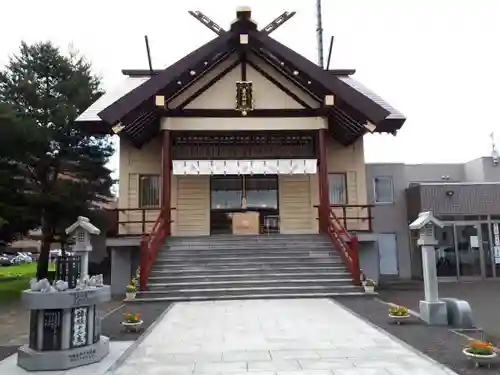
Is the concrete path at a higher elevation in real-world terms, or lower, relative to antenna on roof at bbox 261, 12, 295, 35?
lower

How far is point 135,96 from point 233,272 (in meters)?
5.74

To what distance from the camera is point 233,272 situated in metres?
11.6

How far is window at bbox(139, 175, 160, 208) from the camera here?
15.5m

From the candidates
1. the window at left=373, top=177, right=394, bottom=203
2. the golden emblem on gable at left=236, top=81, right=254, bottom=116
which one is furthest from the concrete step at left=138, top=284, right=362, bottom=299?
the window at left=373, top=177, right=394, bottom=203

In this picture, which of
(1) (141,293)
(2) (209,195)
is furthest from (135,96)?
(1) (141,293)

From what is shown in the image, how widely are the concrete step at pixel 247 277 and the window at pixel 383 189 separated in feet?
23.8

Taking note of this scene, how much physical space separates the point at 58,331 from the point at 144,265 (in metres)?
5.95

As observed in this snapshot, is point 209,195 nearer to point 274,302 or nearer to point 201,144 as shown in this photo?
point 201,144

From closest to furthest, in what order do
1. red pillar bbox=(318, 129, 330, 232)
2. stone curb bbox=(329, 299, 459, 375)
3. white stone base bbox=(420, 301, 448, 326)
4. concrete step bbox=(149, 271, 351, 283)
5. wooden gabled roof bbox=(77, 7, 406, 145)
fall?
stone curb bbox=(329, 299, 459, 375) → white stone base bbox=(420, 301, 448, 326) → concrete step bbox=(149, 271, 351, 283) → wooden gabled roof bbox=(77, 7, 406, 145) → red pillar bbox=(318, 129, 330, 232)

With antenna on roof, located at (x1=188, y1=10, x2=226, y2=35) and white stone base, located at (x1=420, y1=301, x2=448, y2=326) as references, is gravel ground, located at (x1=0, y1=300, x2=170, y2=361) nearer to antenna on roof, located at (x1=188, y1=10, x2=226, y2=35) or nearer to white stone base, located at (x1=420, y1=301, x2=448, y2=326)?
white stone base, located at (x1=420, y1=301, x2=448, y2=326)

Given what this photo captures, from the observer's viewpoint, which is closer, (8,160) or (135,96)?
(135,96)

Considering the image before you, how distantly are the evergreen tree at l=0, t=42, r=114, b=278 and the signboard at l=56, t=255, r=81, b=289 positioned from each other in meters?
9.34

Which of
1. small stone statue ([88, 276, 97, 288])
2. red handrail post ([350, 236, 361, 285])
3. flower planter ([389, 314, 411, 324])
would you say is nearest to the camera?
small stone statue ([88, 276, 97, 288])

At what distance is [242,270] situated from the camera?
11648 mm
